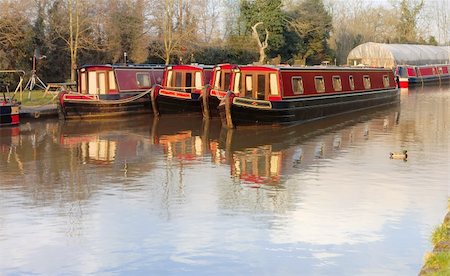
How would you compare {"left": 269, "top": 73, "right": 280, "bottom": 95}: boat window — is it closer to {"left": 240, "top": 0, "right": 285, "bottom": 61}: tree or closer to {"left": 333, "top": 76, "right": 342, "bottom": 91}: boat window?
{"left": 333, "top": 76, "right": 342, "bottom": 91}: boat window

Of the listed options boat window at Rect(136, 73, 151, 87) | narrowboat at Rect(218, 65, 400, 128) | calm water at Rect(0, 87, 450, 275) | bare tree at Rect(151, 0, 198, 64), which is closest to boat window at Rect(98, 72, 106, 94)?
boat window at Rect(136, 73, 151, 87)

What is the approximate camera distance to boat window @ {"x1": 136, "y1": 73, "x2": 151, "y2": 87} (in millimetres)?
24777

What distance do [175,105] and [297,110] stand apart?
16.0 ft

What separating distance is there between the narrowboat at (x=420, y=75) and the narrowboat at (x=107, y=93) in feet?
81.5

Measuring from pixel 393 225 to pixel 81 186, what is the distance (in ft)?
18.0

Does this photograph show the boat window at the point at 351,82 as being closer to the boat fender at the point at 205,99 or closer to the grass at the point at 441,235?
the boat fender at the point at 205,99

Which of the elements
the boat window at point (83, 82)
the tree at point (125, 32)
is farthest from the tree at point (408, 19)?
the boat window at point (83, 82)

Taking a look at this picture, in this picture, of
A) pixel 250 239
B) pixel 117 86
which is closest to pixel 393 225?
pixel 250 239

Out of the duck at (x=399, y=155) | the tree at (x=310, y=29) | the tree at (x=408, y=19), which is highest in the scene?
the tree at (x=408, y=19)

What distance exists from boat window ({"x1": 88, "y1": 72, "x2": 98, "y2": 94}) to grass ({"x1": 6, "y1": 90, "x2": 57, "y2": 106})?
1.45 m

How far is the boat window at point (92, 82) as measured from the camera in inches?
928

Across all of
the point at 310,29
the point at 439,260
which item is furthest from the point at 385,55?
the point at 439,260

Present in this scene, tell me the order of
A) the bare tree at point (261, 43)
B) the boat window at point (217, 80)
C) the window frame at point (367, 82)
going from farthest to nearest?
the bare tree at point (261, 43) < the window frame at point (367, 82) < the boat window at point (217, 80)

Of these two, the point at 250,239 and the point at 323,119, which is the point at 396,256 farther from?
the point at 323,119
